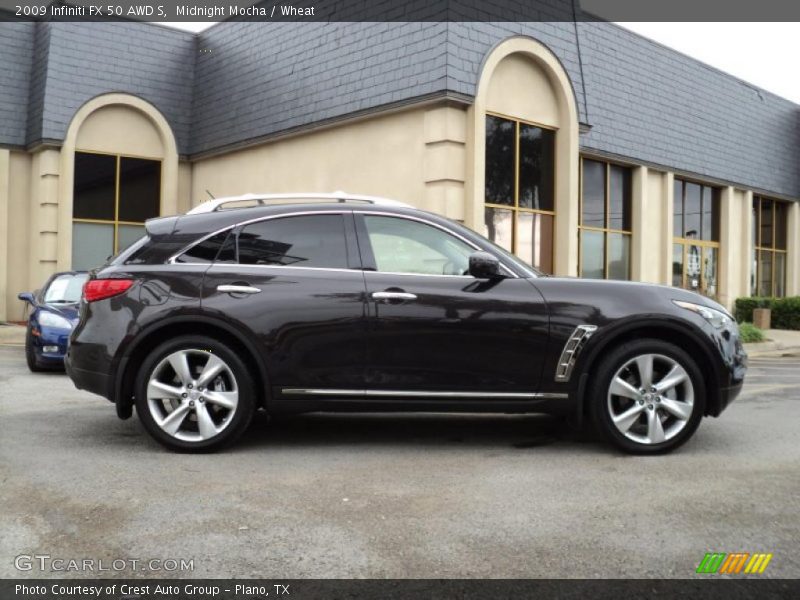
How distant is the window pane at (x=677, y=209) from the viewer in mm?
21500

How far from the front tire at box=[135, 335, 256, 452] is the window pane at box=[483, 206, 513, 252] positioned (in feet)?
31.4

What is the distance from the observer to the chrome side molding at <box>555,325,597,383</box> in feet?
17.6

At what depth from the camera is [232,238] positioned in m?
5.60

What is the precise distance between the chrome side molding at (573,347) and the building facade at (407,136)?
8.42 m

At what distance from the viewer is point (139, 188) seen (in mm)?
19812

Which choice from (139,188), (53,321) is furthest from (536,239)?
(139,188)

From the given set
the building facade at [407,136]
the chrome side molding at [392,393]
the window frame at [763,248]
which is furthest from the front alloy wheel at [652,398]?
the window frame at [763,248]

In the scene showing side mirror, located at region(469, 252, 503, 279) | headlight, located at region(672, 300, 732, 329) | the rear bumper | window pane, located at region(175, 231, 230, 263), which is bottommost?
the rear bumper

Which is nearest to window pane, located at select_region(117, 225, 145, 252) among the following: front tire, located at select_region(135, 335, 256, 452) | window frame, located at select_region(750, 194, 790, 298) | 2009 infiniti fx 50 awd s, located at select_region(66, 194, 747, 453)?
2009 infiniti fx 50 awd s, located at select_region(66, 194, 747, 453)

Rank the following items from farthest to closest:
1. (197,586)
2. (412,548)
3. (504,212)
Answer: (504,212) → (412,548) → (197,586)

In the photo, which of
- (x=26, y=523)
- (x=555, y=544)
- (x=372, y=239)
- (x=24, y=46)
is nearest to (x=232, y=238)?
(x=372, y=239)

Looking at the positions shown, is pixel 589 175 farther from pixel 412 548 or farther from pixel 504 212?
pixel 412 548

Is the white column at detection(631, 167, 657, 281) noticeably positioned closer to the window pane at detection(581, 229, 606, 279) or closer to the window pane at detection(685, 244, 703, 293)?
the window pane at detection(581, 229, 606, 279)

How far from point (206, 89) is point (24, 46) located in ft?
14.2
